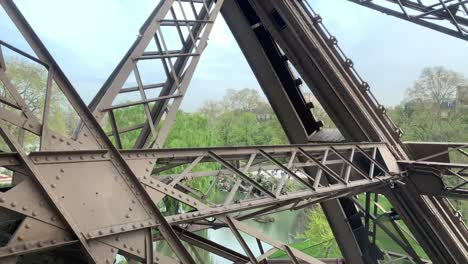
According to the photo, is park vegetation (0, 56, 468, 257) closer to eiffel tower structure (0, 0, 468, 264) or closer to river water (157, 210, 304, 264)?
river water (157, 210, 304, 264)

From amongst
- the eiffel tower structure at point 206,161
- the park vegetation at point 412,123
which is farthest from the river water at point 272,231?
the eiffel tower structure at point 206,161

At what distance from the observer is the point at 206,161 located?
458 cm

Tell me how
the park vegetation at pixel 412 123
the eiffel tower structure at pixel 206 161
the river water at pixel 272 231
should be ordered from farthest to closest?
the river water at pixel 272 231 → the park vegetation at pixel 412 123 → the eiffel tower structure at pixel 206 161

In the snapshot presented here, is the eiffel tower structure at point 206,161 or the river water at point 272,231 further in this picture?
the river water at point 272,231

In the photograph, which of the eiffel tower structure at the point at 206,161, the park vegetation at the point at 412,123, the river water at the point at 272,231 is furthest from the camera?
the river water at the point at 272,231

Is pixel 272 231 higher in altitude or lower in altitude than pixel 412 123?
lower

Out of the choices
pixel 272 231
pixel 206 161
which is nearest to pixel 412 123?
pixel 272 231

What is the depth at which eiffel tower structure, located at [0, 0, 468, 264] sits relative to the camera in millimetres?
2725

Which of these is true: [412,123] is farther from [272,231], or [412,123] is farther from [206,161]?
[206,161]

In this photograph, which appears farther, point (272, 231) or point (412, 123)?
point (272, 231)

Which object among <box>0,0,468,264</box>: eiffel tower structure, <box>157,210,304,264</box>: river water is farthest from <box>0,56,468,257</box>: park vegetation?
<box>0,0,468,264</box>: eiffel tower structure

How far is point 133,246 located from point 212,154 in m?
1.61

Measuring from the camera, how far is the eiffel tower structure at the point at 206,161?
272cm

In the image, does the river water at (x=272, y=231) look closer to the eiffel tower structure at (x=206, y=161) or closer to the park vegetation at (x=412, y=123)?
the park vegetation at (x=412, y=123)
